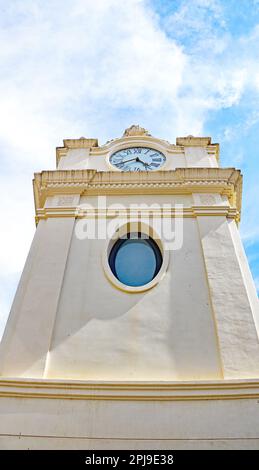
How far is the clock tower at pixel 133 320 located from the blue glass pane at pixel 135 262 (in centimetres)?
3

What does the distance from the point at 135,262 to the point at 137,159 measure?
4651mm

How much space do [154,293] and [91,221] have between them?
8.37ft

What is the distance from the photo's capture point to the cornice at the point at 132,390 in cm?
523

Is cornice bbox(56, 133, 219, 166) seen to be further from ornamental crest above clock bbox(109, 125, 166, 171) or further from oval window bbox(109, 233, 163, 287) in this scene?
oval window bbox(109, 233, 163, 287)

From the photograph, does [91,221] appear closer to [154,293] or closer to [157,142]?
[154,293]

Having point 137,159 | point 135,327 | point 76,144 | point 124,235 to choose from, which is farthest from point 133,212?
point 76,144

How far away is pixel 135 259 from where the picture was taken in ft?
25.8

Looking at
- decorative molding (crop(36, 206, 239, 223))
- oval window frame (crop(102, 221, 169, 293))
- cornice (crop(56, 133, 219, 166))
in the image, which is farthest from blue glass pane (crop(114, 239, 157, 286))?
cornice (crop(56, 133, 219, 166))

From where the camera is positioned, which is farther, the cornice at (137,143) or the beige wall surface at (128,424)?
the cornice at (137,143)

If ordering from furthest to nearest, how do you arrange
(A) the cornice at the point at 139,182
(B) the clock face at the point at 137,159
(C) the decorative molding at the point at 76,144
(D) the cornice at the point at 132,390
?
(C) the decorative molding at the point at 76,144 → (B) the clock face at the point at 137,159 → (A) the cornice at the point at 139,182 → (D) the cornice at the point at 132,390

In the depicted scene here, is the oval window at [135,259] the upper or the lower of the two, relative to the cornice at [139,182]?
lower

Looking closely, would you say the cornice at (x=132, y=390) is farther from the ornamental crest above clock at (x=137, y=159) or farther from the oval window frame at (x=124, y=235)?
the ornamental crest above clock at (x=137, y=159)

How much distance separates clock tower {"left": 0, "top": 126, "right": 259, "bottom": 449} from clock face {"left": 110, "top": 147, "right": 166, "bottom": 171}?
5.09ft

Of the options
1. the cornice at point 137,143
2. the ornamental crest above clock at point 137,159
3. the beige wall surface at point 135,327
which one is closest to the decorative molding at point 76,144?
the cornice at point 137,143
